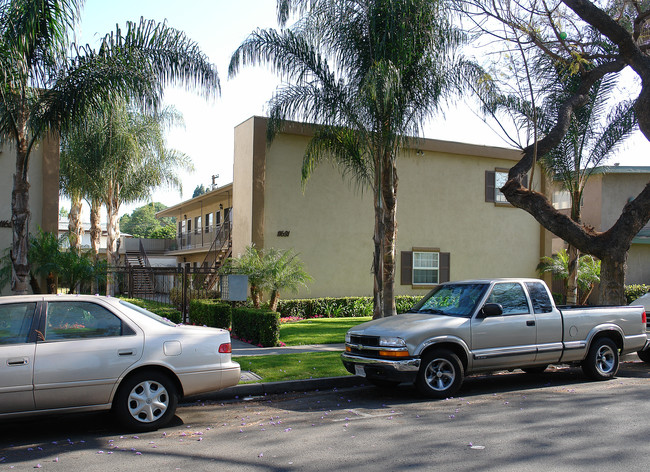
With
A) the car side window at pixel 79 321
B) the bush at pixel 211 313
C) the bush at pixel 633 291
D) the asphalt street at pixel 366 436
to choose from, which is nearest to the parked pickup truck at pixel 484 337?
the asphalt street at pixel 366 436

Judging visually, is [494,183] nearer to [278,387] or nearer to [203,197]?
[203,197]

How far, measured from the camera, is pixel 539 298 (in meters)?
9.43

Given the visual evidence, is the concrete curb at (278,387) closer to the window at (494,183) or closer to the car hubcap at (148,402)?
the car hubcap at (148,402)

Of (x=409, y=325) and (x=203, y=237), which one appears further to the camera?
(x=203, y=237)

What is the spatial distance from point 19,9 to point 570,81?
1412cm

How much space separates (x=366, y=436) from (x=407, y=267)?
53.5ft

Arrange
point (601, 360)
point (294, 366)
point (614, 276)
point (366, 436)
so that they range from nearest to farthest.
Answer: point (366, 436) < point (601, 360) < point (294, 366) < point (614, 276)

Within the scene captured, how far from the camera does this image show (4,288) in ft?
52.0

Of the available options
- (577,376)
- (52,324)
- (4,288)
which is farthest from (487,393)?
(4,288)

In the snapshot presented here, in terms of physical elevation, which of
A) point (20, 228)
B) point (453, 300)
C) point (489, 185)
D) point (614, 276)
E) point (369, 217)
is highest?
point (489, 185)

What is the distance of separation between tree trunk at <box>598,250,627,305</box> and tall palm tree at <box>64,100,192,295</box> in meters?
12.3

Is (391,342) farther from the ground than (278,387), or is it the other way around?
(391,342)

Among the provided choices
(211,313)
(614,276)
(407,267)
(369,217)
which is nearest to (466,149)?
(369,217)

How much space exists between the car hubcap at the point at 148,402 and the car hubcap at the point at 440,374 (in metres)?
3.63
